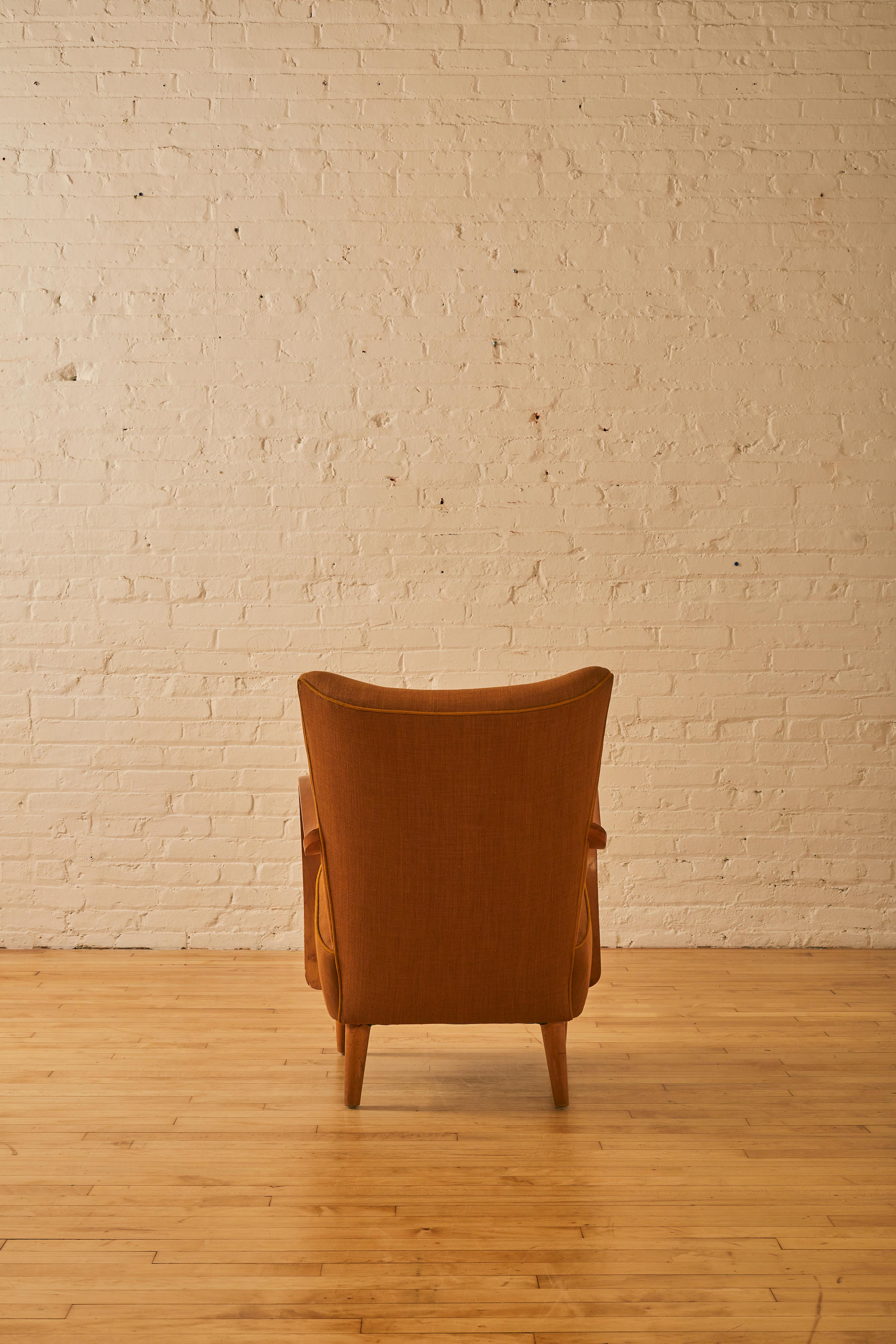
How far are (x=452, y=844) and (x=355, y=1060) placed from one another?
58cm

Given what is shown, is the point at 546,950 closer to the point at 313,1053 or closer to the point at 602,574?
the point at 313,1053

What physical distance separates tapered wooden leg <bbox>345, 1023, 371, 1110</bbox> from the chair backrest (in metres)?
0.07

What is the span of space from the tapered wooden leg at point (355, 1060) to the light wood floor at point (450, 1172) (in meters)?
0.05

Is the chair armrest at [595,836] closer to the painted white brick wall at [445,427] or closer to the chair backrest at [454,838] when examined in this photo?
the chair backrest at [454,838]

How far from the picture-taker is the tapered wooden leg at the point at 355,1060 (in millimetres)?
2279

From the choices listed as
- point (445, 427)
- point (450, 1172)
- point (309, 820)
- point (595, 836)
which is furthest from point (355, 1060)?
point (445, 427)

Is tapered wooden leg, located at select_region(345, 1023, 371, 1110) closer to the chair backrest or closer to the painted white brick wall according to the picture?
the chair backrest

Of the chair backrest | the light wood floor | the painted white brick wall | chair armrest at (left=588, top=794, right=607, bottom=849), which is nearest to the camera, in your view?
the light wood floor

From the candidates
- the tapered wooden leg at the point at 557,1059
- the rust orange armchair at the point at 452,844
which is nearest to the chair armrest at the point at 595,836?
the rust orange armchair at the point at 452,844

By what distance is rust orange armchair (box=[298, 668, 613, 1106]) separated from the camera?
6.71 feet

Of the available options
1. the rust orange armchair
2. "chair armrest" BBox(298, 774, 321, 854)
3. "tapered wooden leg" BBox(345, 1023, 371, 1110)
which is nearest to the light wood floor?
"tapered wooden leg" BBox(345, 1023, 371, 1110)

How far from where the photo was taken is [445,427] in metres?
3.43

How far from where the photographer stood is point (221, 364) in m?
3.44

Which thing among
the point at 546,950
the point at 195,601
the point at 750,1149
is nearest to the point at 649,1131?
the point at 750,1149
